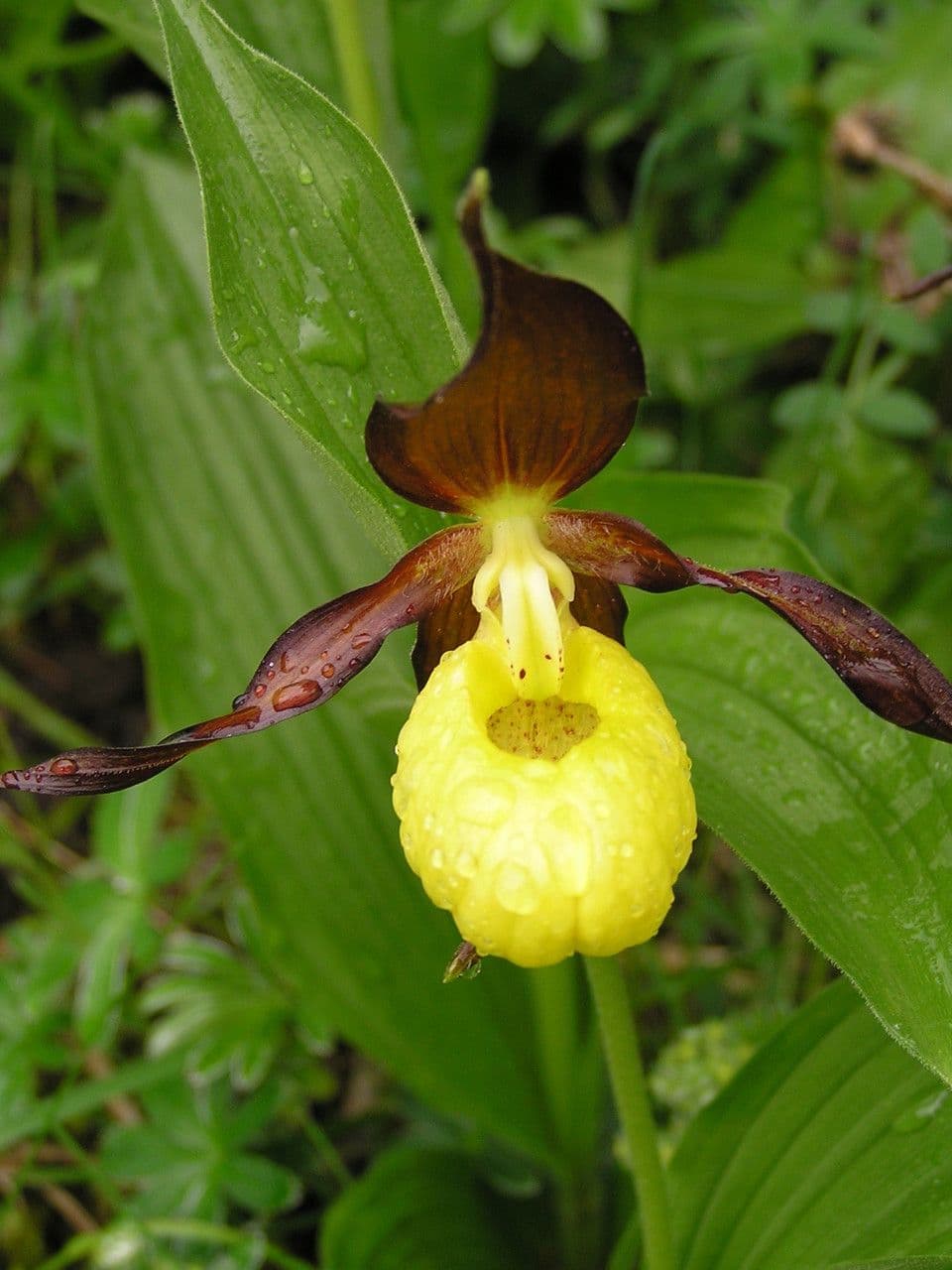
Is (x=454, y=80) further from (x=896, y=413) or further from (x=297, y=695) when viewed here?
(x=297, y=695)

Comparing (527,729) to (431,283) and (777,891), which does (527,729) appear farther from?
(431,283)

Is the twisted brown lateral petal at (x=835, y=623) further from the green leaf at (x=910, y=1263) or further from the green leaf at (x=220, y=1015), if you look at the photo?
the green leaf at (x=220, y=1015)

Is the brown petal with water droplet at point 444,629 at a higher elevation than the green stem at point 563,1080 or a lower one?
higher

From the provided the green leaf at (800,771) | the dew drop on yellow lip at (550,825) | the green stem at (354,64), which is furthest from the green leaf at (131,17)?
the dew drop on yellow lip at (550,825)

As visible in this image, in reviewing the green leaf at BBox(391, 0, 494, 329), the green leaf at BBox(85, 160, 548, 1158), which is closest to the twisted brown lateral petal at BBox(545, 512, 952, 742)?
the green leaf at BBox(85, 160, 548, 1158)

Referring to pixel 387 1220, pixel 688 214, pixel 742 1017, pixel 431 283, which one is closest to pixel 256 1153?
pixel 387 1220

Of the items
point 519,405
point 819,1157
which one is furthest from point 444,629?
point 819,1157
